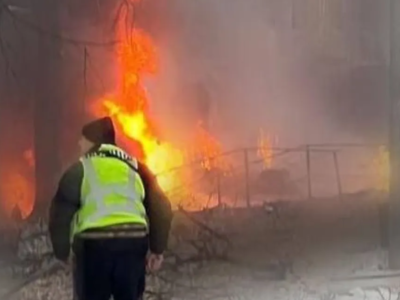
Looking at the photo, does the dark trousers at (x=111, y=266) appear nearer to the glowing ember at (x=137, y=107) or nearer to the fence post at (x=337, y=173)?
the glowing ember at (x=137, y=107)

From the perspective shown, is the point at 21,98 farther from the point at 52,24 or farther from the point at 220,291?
the point at 220,291

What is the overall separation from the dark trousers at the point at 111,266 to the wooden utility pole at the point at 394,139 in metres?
3.29

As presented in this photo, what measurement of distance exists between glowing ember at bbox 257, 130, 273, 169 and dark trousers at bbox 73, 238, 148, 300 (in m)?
3.11

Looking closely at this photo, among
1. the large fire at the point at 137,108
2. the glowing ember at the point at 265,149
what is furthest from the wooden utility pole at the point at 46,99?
the glowing ember at the point at 265,149

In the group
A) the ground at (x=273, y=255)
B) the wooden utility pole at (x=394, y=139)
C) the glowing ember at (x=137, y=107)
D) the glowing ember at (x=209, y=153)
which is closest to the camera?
the ground at (x=273, y=255)

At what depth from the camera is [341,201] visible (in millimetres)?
7992

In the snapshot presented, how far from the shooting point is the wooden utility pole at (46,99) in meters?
7.73

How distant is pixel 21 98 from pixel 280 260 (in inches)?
107

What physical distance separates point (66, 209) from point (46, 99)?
9.78ft

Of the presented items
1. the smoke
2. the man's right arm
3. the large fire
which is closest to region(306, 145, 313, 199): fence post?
the smoke

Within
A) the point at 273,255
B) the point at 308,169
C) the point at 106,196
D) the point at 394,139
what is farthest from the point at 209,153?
the point at 106,196

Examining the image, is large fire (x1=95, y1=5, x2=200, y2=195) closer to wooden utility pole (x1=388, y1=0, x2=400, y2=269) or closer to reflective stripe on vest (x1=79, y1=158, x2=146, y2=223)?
wooden utility pole (x1=388, y1=0, x2=400, y2=269)

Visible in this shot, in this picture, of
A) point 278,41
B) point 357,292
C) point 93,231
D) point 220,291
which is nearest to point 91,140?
point 93,231

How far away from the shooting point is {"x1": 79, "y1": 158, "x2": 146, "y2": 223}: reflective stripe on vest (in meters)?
4.99
